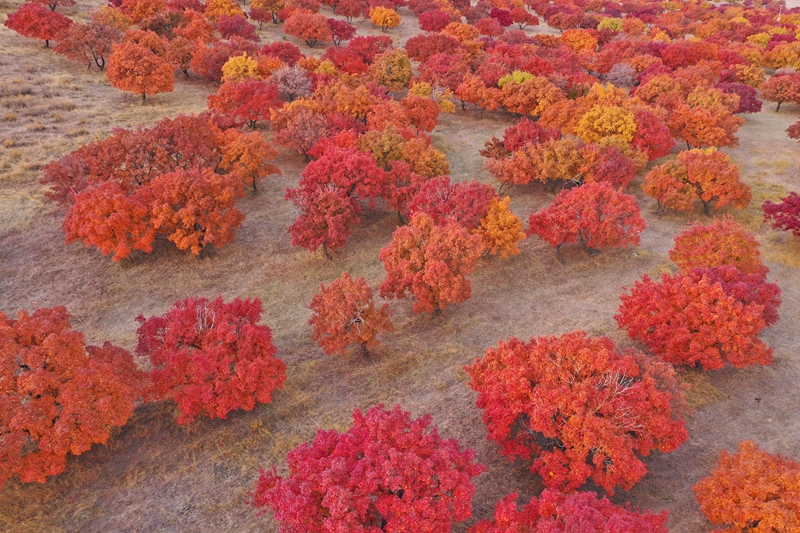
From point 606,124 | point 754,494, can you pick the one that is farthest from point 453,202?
point 754,494

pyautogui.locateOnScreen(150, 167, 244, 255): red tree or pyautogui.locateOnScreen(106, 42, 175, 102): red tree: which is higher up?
pyautogui.locateOnScreen(106, 42, 175, 102): red tree

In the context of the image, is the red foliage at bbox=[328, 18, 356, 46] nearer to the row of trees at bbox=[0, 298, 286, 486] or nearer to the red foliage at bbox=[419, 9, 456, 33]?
the red foliage at bbox=[419, 9, 456, 33]

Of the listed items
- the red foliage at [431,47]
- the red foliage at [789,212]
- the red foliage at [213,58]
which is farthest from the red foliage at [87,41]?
the red foliage at [789,212]

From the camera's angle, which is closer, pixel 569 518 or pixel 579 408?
pixel 569 518

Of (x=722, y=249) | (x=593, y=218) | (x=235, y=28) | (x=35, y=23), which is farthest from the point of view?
(x=235, y=28)

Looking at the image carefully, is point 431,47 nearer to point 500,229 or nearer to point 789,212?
point 500,229

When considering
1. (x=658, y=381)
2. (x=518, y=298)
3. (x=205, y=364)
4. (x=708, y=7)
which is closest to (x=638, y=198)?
(x=518, y=298)

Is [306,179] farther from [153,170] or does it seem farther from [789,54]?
[789,54]

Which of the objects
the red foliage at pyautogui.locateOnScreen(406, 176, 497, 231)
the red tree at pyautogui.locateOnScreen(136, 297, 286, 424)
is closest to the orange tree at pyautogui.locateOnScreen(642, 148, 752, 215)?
the red foliage at pyautogui.locateOnScreen(406, 176, 497, 231)
